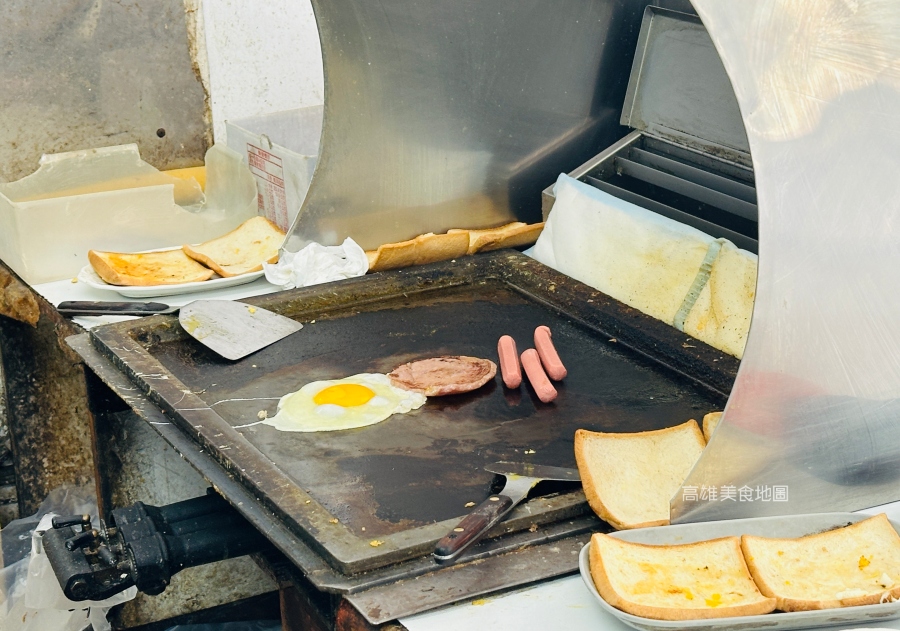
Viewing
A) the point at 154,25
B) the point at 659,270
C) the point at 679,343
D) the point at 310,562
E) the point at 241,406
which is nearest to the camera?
the point at 310,562

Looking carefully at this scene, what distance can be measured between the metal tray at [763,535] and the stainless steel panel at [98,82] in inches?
120

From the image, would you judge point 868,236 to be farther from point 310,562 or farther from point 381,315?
point 381,315

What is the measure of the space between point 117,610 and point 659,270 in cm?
202

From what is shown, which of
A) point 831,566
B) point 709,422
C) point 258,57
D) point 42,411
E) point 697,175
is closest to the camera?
point 831,566

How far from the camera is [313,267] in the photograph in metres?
3.26

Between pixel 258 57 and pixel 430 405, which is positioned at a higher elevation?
pixel 258 57

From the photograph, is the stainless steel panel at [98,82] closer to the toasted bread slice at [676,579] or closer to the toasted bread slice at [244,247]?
the toasted bread slice at [244,247]

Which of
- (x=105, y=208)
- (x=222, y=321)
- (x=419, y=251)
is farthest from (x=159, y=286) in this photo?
(x=419, y=251)

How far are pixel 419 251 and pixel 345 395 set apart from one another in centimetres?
92

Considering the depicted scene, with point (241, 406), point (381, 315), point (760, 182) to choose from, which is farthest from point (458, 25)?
point (760, 182)

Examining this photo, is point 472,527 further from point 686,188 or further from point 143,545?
point 686,188

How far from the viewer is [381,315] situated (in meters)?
3.09

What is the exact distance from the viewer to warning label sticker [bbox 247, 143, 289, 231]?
365 cm

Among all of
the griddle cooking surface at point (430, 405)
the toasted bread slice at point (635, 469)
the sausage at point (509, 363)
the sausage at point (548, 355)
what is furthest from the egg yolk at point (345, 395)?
the toasted bread slice at point (635, 469)
